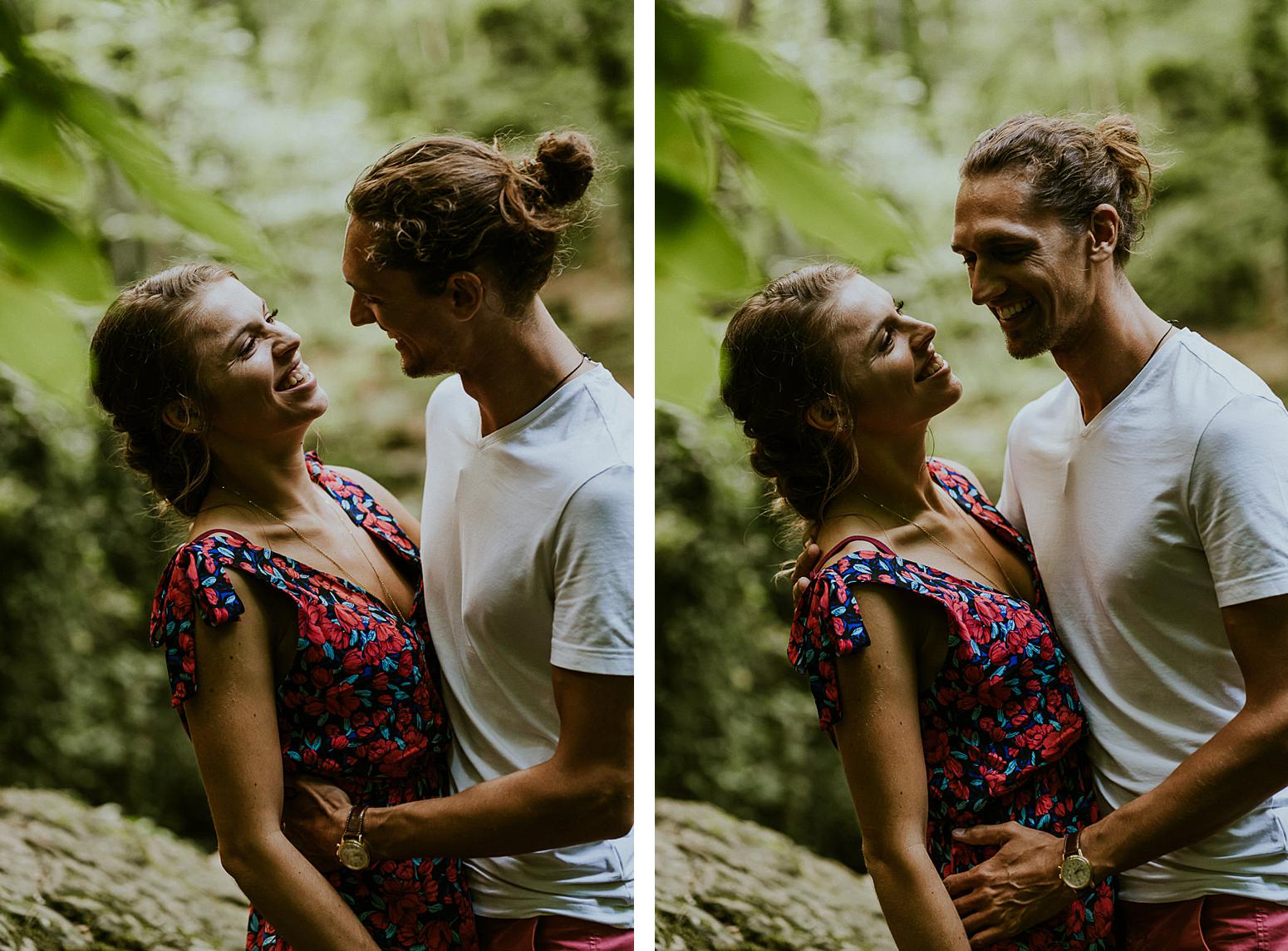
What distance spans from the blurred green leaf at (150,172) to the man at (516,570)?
2.43ft

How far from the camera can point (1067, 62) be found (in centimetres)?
356

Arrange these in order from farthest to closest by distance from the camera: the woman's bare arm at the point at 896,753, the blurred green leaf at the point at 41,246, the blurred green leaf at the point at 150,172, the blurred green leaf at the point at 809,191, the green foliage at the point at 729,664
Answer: the green foliage at the point at 729,664, the woman's bare arm at the point at 896,753, the blurred green leaf at the point at 41,246, the blurred green leaf at the point at 150,172, the blurred green leaf at the point at 809,191

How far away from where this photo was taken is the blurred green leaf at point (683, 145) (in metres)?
1.08

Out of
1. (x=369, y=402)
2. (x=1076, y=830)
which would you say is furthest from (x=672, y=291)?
(x=369, y=402)

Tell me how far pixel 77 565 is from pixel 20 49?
2.67 m

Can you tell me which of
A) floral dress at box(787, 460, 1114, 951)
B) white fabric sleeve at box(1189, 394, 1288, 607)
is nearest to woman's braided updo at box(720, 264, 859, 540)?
floral dress at box(787, 460, 1114, 951)

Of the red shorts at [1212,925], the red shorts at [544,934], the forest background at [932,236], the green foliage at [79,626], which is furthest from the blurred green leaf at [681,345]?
the green foliage at [79,626]

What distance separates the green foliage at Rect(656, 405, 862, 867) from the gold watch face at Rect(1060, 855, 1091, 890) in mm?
1537

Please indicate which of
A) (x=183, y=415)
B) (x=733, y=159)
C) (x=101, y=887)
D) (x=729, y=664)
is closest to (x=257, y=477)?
(x=183, y=415)

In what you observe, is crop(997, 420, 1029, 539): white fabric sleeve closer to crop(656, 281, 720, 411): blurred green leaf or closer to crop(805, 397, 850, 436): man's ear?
crop(805, 397, 850, 436): man's ear

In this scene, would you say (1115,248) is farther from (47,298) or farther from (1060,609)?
(47,298)

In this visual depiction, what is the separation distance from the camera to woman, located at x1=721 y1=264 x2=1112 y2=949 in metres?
1.83

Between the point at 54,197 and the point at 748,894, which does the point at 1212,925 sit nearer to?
the point at 748,894

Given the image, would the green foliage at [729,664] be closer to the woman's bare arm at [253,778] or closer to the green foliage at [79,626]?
the green foliage at [79,626]
